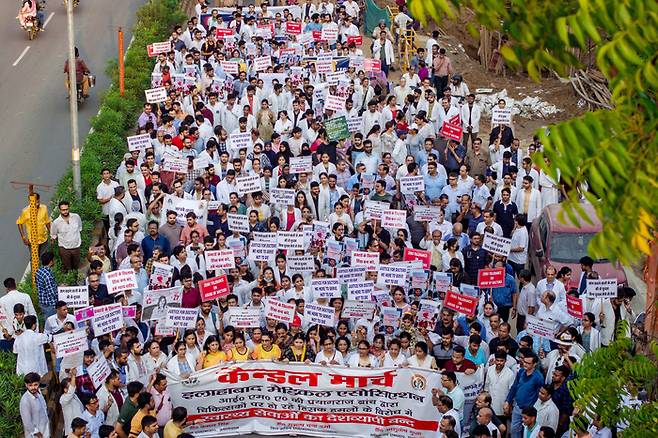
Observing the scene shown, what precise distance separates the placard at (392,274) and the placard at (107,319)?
341 cm

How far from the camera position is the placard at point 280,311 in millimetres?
14945

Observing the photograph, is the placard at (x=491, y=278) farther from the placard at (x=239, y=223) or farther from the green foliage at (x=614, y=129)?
the green foliage at (x=614, y=129)

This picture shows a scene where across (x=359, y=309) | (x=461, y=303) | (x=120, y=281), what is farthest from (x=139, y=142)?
(x=461, y=303)

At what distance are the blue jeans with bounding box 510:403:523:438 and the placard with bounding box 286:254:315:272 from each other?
374 centimetres

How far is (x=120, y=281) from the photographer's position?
15.3 meters

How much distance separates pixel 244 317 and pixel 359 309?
1.49 metres

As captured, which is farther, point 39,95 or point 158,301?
point 39,95

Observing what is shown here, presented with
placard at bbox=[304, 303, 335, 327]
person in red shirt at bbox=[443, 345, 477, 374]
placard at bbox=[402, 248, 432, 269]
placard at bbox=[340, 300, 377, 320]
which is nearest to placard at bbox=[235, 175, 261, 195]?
placard at bbox=[402, 248, 432, 269]

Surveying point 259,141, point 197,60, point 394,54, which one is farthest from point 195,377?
point 394,54

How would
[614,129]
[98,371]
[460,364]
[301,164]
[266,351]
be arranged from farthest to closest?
[301,164] → [266,351] → [460,364] → [98,371] → [614,129]

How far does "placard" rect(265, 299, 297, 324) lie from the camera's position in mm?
14945

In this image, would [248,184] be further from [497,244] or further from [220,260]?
[497,244]

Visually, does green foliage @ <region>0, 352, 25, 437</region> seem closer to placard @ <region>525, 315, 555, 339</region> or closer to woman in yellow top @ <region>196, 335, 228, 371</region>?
woman in yellow top @ <region>196, 335, 228, 371</region>

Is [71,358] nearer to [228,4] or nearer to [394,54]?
[394,54]
